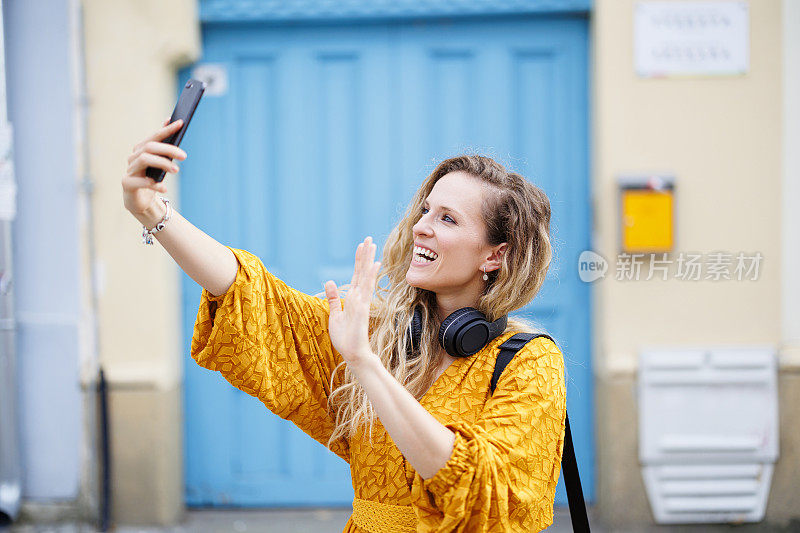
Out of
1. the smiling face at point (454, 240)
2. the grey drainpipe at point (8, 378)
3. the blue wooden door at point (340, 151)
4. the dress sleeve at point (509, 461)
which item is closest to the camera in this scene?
the dress sleeve at point (509, 461)

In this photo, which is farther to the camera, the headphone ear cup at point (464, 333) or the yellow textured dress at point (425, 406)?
the headphone ear cup at point (464, 333)

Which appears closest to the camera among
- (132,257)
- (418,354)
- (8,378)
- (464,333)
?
(464,333)

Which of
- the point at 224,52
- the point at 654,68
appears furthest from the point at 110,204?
the point at 654,68

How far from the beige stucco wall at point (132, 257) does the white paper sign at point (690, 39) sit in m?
2.20

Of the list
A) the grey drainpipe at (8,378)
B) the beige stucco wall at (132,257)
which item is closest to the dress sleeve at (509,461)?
the beige stucco wall at (132,257)

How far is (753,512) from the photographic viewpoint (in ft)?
11.9

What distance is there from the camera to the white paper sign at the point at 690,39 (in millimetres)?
3596

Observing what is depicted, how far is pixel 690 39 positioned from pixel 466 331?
8.52 ft

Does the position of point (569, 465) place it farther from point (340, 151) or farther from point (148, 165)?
point (340, 151)

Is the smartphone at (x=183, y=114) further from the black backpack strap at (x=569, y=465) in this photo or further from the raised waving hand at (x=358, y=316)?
the black backpack strap at (x=569, y=465)

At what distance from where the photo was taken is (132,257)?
145 inches

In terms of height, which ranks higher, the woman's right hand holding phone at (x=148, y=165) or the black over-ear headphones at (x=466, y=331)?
the woman's right hand holding phone at (x=148, y=165)

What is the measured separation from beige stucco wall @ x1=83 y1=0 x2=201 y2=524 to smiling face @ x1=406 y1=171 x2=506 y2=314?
2.23 metres

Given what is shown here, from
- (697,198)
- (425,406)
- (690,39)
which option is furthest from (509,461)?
(690,39)
